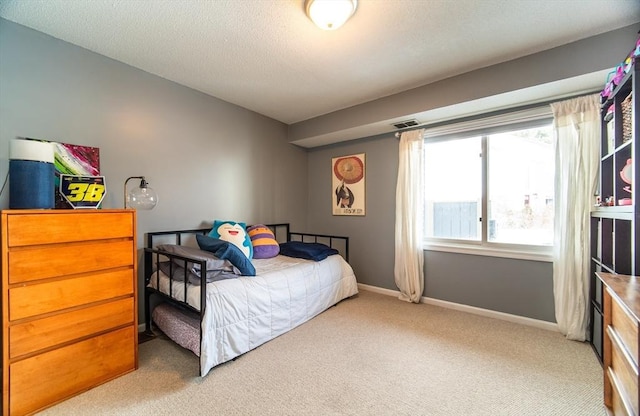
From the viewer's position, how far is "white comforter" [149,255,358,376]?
1831 mm

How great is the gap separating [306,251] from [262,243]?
0.52m

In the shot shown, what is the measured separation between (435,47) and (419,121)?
1.00 metres

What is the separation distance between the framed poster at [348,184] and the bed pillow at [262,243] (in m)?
1.19

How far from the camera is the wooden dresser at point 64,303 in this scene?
4.55 ft

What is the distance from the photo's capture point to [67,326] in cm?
156

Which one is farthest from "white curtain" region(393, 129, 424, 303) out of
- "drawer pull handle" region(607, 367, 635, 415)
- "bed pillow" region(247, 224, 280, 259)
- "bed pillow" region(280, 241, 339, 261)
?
"drawer pull handle" region(607, 367, 635, 415)

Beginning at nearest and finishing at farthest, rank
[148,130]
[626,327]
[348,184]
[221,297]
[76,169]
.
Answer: [626,327] → [221,297] → [76,169] → [148,130] → [348,184]

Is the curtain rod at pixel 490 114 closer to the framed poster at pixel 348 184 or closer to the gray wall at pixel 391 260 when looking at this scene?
the gray wall at pixel 391 260

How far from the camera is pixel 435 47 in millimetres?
2041

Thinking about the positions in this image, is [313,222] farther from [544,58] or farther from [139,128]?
[544,58]

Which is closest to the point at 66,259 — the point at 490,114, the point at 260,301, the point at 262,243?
the point at 260,301

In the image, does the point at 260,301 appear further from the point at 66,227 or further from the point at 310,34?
the point at 310,34

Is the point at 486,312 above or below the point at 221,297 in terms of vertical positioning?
below

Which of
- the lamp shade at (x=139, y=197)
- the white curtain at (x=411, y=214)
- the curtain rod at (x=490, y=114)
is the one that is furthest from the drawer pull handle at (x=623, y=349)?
the lamp shade at (x=139, y=197)
